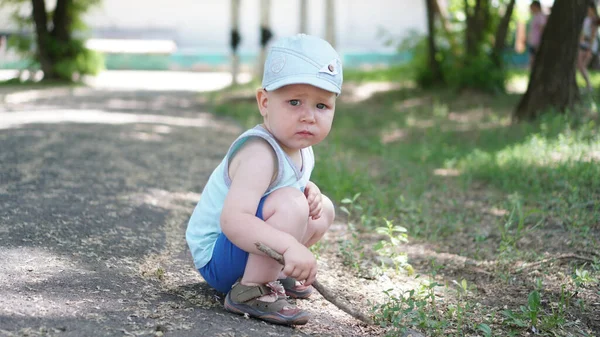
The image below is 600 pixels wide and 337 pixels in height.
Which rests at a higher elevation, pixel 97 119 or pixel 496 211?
pixel 496 211

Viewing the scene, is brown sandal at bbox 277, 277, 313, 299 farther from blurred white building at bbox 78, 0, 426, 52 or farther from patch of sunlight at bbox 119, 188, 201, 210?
blurred white building at bbox 78, 0, 426, 52

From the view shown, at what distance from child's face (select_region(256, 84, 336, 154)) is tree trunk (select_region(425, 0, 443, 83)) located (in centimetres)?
1028

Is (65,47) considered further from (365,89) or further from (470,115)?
(470,115)

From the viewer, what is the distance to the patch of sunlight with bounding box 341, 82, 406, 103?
498 inches

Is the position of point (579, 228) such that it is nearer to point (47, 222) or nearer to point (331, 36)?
point (47, 222)

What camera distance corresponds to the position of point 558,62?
7.44 meters

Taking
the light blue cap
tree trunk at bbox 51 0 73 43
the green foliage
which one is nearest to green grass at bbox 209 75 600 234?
the light blue cap

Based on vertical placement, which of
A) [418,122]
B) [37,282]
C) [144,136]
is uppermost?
[37,282]

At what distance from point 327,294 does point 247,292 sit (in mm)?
299

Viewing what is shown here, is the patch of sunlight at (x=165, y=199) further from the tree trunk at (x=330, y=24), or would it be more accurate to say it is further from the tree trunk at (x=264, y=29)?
the tree trunk at (x=330, y=24)

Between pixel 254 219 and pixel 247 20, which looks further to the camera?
pixel 247 20

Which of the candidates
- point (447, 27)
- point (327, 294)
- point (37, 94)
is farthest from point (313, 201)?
point (37, 94)

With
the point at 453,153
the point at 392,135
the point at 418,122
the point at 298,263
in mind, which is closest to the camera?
the point at 298,263

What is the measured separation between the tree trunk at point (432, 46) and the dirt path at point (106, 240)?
20.4 ft
